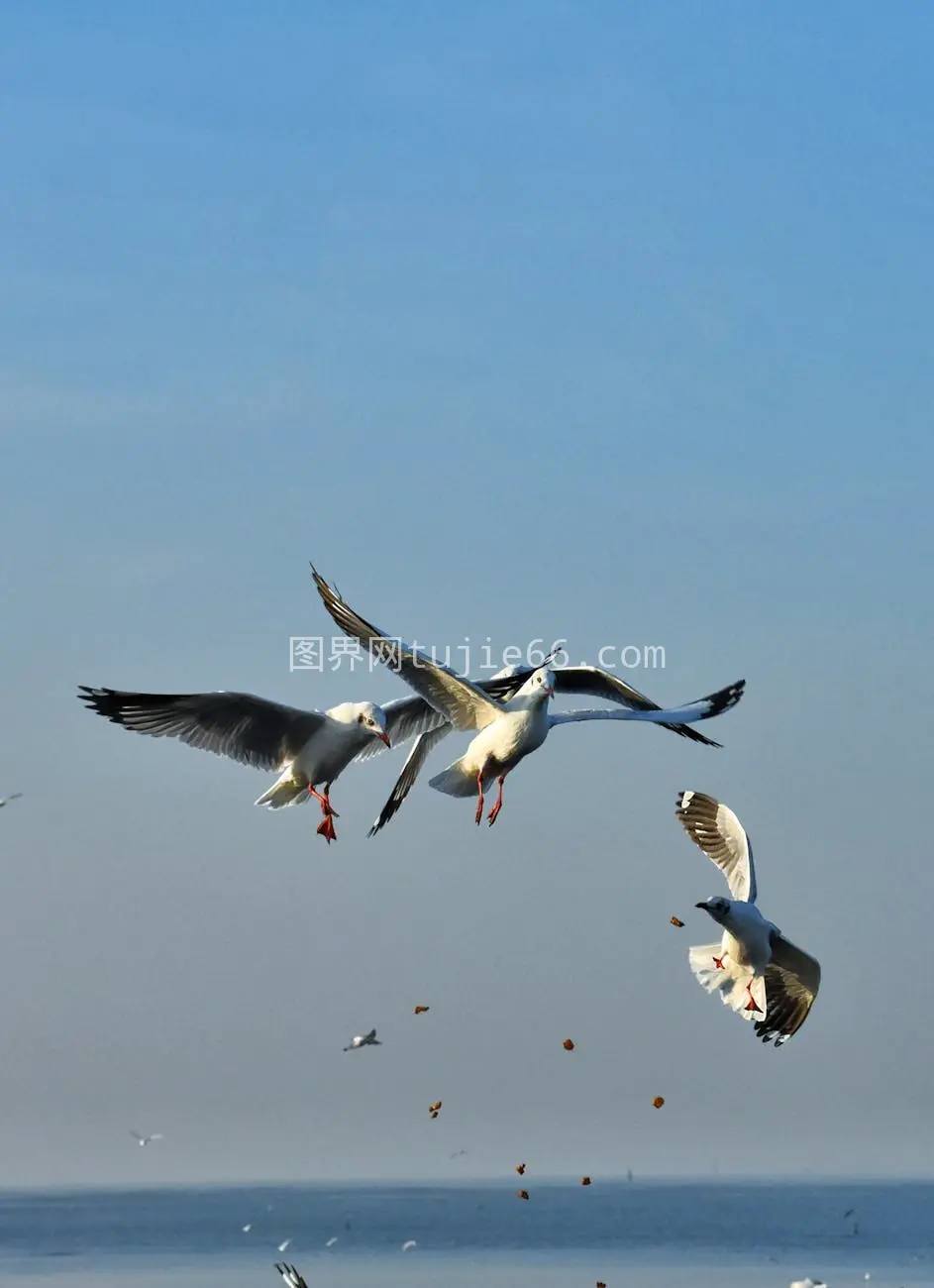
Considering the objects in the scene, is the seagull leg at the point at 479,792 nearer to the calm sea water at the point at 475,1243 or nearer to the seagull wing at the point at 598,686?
the seagull wing at the point at 598,686

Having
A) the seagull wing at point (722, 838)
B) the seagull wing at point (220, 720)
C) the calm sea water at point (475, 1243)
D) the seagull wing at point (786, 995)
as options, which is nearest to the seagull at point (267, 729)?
the seagull wing at point (220, 720)

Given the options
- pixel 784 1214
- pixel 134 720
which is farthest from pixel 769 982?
pixel 784 1214

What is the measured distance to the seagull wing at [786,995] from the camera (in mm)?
17953

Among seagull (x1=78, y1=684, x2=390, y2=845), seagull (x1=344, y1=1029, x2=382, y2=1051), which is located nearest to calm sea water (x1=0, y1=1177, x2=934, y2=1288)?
seagull (x1=344, y1=1029, x2=382, y2=1051)

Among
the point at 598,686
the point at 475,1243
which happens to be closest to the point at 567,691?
the point at 598,686

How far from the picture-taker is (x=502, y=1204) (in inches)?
3243

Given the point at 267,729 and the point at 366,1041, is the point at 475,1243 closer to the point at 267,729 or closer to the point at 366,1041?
the point at 366,1041

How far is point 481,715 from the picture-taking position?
17391 millimetres

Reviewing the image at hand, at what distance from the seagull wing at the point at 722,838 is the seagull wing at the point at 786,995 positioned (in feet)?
2.15

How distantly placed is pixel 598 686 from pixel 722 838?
2485mm

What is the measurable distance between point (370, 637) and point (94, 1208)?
2604 inches

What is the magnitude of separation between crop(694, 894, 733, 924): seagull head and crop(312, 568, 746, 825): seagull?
1668mm

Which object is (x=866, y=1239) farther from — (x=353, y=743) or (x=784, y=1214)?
(x=353, y=743)

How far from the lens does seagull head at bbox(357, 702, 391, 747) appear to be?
1717 centimetres
